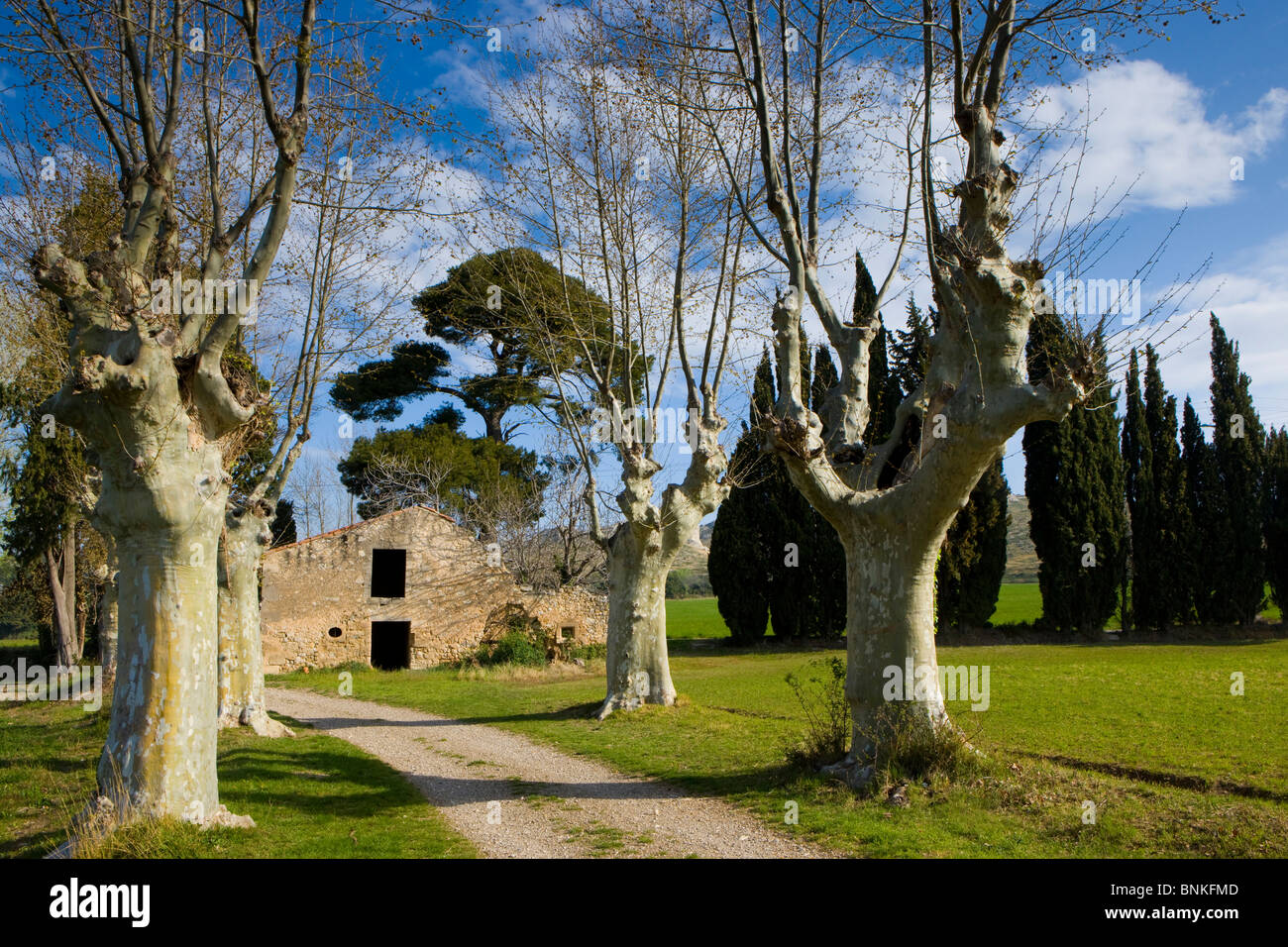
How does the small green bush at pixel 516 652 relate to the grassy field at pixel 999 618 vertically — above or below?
above

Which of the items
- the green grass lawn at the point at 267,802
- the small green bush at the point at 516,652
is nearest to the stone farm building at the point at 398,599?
the small green bush at the point at 516,652

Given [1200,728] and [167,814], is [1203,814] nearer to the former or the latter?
[1200,728]

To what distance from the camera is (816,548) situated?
29031 mm

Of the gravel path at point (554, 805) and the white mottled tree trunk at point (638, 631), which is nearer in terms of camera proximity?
the gravel path at point (554, 805)

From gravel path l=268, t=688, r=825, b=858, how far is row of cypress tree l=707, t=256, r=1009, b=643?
53.9ft

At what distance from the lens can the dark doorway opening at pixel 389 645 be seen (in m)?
27.1

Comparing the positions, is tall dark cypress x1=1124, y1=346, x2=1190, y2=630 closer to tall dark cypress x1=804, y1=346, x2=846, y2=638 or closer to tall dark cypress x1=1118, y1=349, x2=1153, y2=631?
tall dark cypress x1=1118, y1=349, x2=1153, y2=631

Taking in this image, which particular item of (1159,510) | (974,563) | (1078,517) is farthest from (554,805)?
(1159,510)

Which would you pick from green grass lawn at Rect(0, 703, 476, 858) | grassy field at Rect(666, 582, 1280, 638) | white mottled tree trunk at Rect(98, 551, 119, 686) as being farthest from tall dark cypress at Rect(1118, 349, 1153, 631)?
white mottled tree trunk at Rect(98, 551, 119, 686)

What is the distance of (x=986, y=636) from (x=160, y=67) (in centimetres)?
2585

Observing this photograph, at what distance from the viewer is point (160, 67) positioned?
359 inches

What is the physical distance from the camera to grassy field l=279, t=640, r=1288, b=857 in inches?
232

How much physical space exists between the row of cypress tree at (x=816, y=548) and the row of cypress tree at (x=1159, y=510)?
1919 millimetres

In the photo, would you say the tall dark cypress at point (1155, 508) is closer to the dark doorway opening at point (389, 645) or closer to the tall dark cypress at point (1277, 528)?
the tall dark cypress at point (1277, 528)
